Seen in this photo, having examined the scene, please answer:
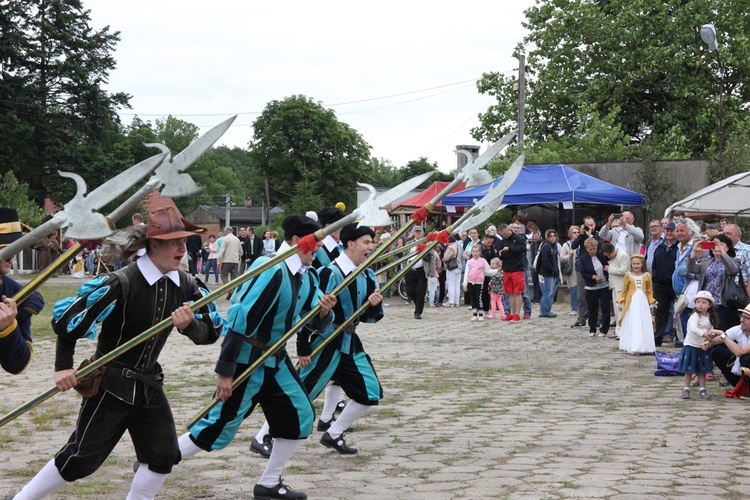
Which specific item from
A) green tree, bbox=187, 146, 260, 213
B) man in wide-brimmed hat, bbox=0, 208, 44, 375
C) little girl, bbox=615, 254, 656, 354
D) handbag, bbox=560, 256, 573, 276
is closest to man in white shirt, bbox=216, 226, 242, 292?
handbag, bbox=560, 256, 573, 276

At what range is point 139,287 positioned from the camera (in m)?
4.95

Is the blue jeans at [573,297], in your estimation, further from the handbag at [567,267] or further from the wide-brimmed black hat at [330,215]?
the wide-brimmed black hat at [330,215]

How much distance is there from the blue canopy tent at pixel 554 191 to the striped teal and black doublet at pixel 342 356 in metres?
15.5

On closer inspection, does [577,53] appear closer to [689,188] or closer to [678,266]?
[689,188]

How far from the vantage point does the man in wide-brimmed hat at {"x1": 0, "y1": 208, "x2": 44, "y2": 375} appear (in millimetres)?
4414

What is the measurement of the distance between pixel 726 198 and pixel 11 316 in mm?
12028

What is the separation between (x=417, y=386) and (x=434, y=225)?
16.0 meters

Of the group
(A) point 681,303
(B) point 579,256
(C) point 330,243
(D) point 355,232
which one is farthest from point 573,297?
(D) point 355,232

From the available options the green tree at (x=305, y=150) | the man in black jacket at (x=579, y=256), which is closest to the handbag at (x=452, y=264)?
the man in black jacket at (x=579, y=256)

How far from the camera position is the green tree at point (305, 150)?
234 ft

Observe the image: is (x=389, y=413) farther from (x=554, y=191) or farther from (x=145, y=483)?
(x=554, y=191)

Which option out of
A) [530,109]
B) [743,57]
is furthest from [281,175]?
[743,57]

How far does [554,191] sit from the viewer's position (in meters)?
23.9

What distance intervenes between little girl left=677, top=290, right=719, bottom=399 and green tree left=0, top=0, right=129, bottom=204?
4203cm
